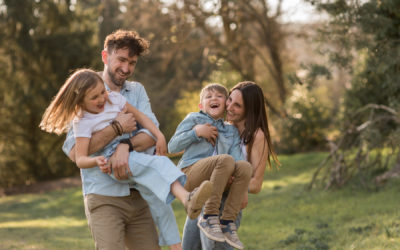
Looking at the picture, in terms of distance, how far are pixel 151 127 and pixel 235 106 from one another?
0.67 metres

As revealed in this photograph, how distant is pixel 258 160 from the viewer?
12.6 feet

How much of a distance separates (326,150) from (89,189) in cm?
1674

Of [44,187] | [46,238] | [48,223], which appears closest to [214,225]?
[46,238]

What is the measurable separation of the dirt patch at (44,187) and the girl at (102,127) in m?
15.8

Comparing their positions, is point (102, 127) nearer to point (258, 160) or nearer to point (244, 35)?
point (258, 160)

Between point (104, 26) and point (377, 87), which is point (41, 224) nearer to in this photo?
point (377, 87)

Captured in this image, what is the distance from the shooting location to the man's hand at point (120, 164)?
11.3 ft

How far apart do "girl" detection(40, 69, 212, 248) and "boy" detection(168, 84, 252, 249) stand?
25cm

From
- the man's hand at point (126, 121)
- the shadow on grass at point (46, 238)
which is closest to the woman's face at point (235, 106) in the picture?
the man's hand at point (126, 121)

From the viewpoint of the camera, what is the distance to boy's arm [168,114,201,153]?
12.6ft

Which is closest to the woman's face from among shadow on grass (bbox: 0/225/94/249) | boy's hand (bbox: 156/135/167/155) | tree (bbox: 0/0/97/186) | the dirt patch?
boy's hand (bbox: 156/135/167/155)

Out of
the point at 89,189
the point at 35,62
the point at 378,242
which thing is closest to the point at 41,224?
the point at 378,242

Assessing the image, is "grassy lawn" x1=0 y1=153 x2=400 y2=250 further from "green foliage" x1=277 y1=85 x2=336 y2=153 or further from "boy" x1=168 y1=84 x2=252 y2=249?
"green foliage" x1=277 y1=85 x2=336 y2=153

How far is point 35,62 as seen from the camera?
20.0 metres
